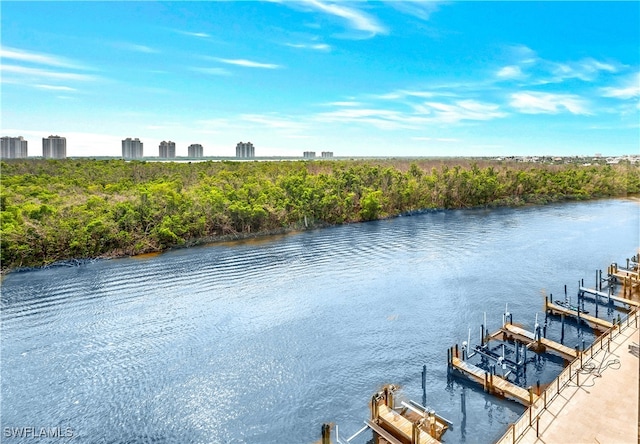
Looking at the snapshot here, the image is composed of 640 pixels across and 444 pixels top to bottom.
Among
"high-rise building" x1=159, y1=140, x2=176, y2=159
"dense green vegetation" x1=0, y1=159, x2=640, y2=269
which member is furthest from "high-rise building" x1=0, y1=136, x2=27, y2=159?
"high-rise building" x1=159, y1=140, x2=176, y2=159

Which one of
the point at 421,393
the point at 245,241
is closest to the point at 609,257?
the point at 421,393

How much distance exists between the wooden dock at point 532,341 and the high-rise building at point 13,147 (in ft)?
260

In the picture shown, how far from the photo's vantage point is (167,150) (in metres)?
113

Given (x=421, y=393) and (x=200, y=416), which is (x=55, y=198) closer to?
(x=200, y=416)

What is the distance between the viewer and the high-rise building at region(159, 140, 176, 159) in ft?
368

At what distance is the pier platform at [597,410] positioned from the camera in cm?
1018

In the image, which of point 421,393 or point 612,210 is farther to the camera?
point 612,210

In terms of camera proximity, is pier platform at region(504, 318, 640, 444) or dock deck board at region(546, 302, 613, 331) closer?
pier platform at region(504, 318, 640, 444)

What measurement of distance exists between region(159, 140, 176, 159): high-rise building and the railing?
11318cm

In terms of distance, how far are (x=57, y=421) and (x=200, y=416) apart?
5.26 metres

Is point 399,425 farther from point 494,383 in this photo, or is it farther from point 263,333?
point 263,333

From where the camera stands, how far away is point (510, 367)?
1636 cm

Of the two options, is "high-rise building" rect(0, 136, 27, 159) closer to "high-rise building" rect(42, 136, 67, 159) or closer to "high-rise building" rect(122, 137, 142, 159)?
"high-rise building" rect(42, 136, 67, 159)

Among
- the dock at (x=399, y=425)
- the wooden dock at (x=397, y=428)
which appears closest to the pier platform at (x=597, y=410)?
the dock at (x=399, y=425)
